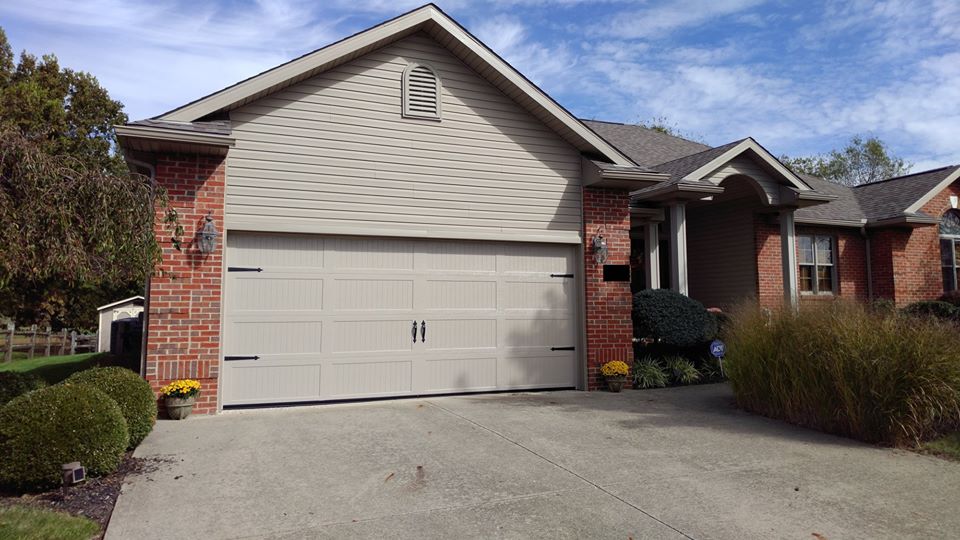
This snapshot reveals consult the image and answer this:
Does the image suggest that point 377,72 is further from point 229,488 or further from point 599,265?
point 229,488

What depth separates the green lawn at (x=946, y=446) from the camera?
5762mm

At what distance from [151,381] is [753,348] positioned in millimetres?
7500

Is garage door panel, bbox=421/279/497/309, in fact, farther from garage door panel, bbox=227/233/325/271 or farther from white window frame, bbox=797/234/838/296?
white window frame, bbox=797/234/838/296

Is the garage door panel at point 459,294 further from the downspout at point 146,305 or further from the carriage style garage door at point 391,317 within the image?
the downspout at point 146,305

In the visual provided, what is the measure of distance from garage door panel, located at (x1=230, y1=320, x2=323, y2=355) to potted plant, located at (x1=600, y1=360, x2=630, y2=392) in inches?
172

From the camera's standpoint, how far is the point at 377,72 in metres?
8.77

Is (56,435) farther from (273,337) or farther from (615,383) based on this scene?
(615,383)

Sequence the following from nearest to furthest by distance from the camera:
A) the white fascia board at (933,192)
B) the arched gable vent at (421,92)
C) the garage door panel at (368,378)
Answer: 1. the garage door panel at (368,378)
2. the arched gable vent at (421,92)
3. the white fascia board at (933,192)

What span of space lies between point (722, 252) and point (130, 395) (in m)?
13.7

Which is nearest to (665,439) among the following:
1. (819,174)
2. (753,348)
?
(753,348)

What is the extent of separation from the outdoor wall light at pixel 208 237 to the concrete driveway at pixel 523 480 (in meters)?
2.09

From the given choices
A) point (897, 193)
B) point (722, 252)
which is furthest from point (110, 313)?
point (897, 193)

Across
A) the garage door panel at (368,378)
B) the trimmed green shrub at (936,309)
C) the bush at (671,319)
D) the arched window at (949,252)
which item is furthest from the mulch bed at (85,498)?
the arched window at (949,252)

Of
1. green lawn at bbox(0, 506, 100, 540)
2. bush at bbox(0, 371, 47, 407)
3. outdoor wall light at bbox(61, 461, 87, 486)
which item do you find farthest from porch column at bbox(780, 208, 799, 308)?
bush at bbox(0, 371, 47, 407)
